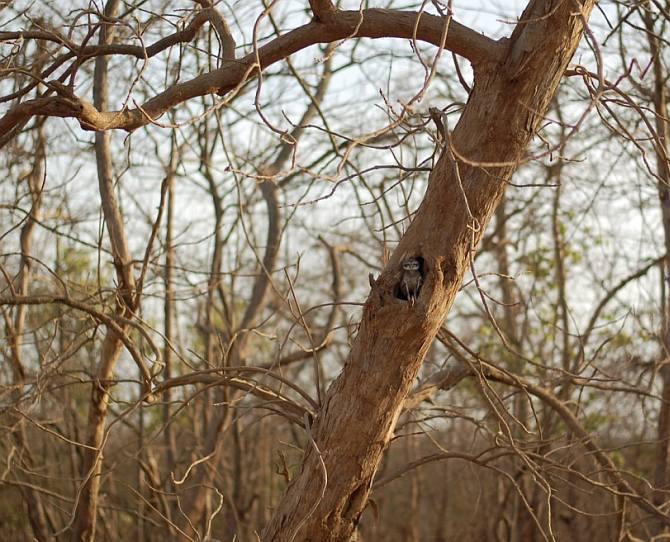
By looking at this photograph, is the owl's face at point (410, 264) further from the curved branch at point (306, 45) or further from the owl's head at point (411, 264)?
the curved branch at point (306, 45)

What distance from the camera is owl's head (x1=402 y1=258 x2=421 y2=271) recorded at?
8.66ft

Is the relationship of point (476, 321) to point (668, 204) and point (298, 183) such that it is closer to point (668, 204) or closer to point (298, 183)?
point (298, 183)

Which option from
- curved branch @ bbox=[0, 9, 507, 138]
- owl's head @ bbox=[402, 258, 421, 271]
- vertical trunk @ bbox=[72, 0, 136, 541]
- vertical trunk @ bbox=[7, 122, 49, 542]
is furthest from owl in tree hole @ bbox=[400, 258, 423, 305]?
vertical trunk @ bbox=[7, 122, 49, 542]

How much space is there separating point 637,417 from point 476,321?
2234 mm

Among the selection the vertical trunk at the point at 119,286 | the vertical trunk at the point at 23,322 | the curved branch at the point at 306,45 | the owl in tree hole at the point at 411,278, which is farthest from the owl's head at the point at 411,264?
the vertical trunk at the point at 23,322

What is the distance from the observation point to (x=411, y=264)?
2.64 metres

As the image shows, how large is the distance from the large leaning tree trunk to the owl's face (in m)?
0.02

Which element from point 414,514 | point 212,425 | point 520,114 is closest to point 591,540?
point 414,514

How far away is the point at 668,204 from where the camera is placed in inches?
211

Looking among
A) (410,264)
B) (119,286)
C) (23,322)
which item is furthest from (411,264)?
(23,322)

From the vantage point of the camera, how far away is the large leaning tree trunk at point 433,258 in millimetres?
2588

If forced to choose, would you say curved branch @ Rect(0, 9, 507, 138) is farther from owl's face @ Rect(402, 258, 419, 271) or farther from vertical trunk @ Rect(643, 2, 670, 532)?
vertical trunk @ Rect(643, 2, 670, 532)

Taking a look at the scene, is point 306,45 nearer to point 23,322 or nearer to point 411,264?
point 411,264

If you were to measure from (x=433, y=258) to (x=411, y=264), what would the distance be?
7cm
